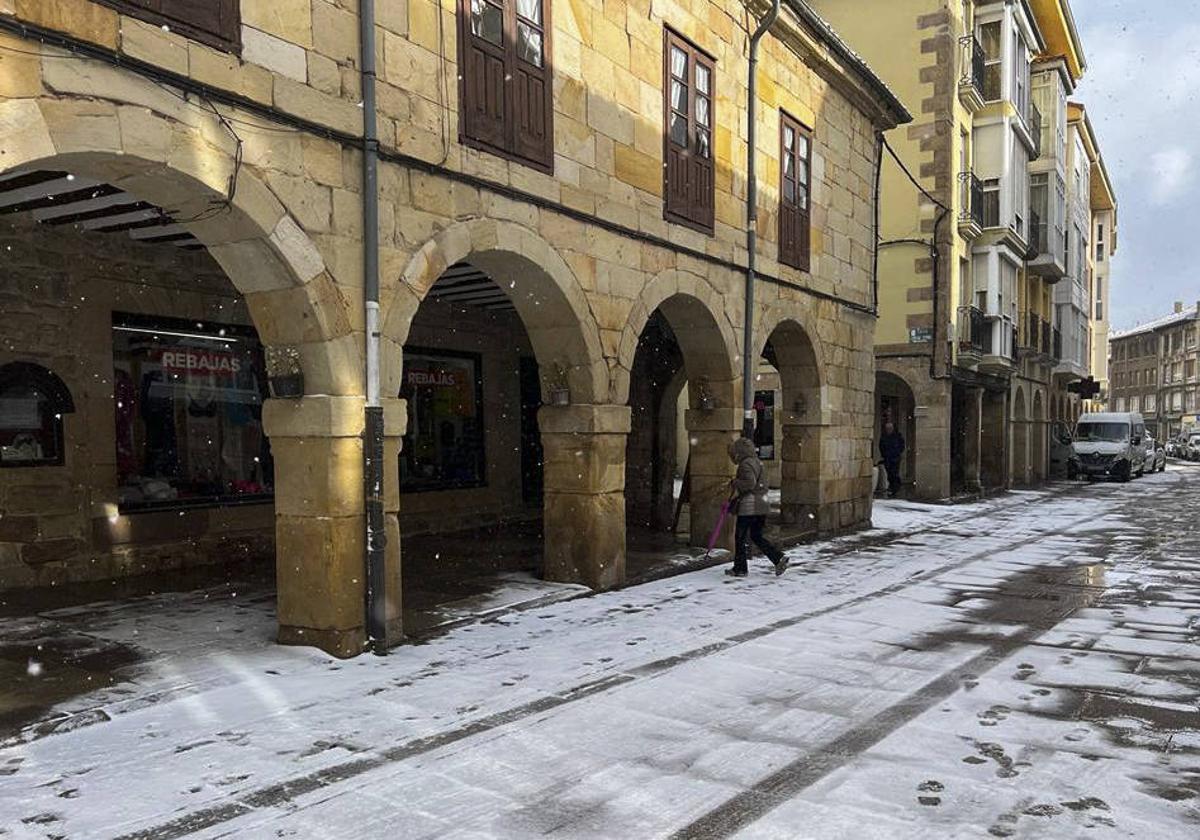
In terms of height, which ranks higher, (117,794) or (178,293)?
(178,293)

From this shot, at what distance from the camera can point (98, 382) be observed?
26.9ft

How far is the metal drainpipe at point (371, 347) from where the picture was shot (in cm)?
589

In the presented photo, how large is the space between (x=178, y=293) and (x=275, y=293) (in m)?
3.93

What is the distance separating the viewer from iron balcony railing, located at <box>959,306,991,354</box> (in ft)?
64.6

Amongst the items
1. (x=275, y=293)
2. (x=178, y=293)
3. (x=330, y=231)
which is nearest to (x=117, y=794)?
(x=275, y=293)

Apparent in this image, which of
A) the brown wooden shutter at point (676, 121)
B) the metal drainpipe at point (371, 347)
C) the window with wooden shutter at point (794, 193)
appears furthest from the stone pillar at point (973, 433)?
the metal drainpipe at point (371, 347)

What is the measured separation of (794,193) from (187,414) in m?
8.35

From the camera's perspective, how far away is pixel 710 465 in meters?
10.5

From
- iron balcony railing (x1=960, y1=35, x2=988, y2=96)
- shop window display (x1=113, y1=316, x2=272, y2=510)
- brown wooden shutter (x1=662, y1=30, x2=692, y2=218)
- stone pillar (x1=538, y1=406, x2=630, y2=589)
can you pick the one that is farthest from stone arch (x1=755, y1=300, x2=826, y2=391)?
iron balcony railing (x1=960, y1=35, x2=988, y2=96)

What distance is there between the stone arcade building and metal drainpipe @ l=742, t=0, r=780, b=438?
14 centimetres

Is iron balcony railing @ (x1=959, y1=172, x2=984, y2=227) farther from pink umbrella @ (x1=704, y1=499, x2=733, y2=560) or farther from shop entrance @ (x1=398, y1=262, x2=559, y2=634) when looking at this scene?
pink umbrella @ (x1=704, y1=499, x2=733, y2=560)

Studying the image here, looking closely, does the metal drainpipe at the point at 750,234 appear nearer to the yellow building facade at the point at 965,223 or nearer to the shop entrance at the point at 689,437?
the shop entrance at the point at 689,437

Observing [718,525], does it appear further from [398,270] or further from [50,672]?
[50,672]

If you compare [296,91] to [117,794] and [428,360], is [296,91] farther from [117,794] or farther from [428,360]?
[428,360]
